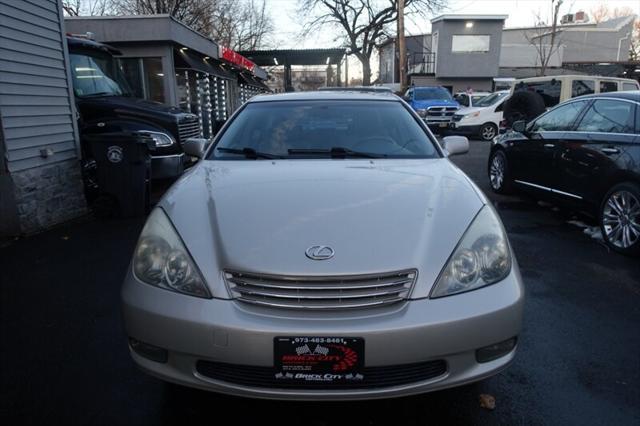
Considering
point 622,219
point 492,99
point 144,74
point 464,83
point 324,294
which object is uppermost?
point 464,83

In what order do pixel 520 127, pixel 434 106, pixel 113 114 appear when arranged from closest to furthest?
pixel 520 127 < pixel 113 114 < pixel 434 106

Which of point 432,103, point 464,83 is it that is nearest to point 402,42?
point 432,103

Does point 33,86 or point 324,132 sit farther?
point 33,86

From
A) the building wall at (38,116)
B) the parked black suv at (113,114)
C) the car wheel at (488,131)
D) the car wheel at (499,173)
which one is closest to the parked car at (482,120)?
the car wheel at (488,131)

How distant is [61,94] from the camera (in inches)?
235

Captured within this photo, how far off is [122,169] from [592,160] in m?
5.37

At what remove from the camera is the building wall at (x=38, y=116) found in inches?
196

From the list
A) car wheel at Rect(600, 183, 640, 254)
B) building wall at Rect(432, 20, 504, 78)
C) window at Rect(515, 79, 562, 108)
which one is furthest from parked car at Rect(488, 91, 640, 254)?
building wall at Rect(432, 20, 504, 78)

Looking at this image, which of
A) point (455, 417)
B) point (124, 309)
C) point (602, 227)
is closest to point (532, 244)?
point (602, 227)

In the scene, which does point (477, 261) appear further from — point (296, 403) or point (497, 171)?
point (497, 171)

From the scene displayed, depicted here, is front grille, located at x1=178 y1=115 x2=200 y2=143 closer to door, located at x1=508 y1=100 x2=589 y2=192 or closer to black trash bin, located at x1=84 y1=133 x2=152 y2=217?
black trash bin, located at x1=84 y1=133 x2=152 y2=217

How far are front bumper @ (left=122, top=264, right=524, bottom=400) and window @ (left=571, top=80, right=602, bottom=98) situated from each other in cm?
1231

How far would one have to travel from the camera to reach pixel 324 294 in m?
1.85

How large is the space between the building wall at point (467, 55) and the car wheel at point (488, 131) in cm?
1733
